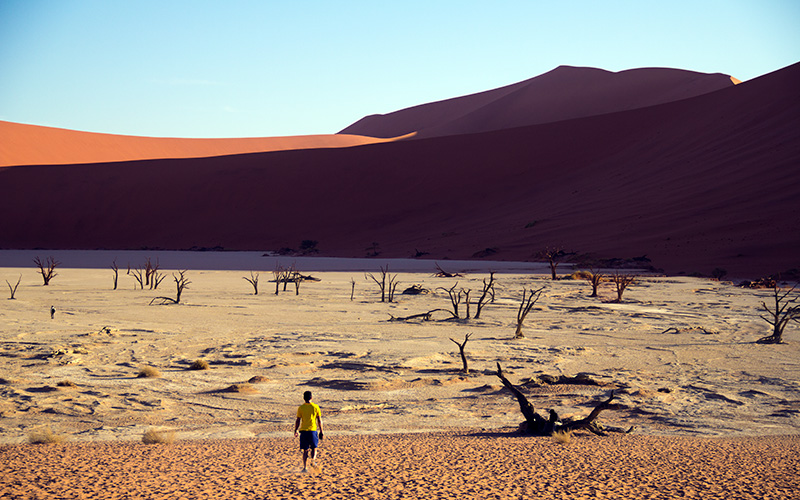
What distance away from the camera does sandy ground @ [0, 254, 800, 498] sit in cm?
497

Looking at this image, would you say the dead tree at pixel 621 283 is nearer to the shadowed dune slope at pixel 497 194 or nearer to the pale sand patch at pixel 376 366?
the pale sand patch at pixel 376 366

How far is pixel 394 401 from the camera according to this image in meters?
7.85

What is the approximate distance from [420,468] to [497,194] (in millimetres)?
46437

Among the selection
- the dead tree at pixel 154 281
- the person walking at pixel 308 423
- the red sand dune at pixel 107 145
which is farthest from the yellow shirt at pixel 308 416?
the red sand dune at pixel 107 145

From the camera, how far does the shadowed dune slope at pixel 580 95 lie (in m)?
77.7

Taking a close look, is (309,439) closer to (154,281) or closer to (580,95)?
(154,281)

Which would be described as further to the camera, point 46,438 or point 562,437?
point 46,438

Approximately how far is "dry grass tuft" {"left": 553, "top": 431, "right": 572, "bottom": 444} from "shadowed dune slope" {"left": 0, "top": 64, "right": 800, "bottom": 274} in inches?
849

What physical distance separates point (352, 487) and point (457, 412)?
269cm


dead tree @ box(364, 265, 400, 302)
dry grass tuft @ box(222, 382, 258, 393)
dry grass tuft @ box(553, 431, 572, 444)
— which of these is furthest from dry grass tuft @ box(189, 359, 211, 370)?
dead tree @ box(364, 265, 400, 302)

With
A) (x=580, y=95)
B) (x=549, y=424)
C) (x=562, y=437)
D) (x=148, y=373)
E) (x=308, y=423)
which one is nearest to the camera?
(x=308, y=423)

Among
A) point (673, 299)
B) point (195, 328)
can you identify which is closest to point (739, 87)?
point (673, 299)

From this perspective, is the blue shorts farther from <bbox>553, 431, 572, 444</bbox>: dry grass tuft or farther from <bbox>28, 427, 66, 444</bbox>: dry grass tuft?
<bbox>28, 427, 66, 444</bbox>: dry grass tuft

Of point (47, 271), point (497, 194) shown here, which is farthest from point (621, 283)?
point (497, 194)
